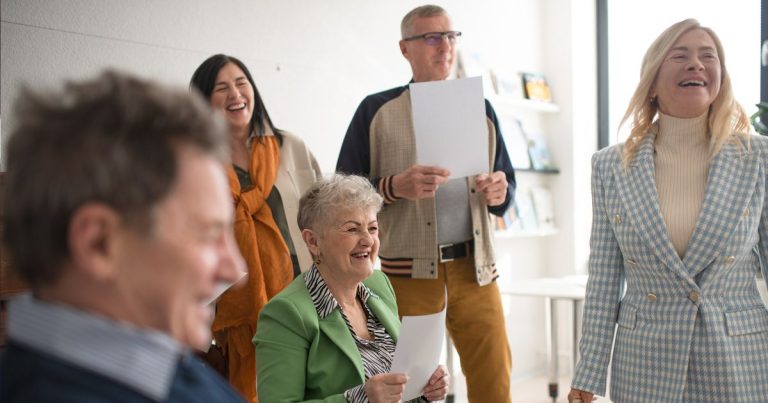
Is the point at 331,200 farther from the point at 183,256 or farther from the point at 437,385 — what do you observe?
the point at 183,256

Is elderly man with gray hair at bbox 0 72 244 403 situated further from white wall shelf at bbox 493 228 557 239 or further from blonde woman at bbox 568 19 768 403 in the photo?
white wall shelf at bbox 493 228 557 239

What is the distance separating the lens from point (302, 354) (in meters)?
1.74

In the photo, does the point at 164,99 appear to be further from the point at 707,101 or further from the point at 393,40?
the point at 393,40

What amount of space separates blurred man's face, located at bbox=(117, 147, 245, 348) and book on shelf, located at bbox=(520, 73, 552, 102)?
4.58 metres

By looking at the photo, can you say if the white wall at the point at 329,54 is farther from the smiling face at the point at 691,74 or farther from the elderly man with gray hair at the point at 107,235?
the smiling face at the point at 691,74

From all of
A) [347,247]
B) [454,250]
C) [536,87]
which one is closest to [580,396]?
[347,247]

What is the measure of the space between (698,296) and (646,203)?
0.25 metres

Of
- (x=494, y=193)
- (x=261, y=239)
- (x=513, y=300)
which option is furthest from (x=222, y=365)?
(x=513, y=300)

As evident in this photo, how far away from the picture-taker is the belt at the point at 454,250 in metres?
2.57

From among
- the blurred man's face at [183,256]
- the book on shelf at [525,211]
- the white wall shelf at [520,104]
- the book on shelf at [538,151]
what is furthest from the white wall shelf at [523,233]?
the blurred man's face at [183,256]

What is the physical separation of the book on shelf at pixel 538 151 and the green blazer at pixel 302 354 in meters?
3.51

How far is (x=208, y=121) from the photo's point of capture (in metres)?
0.72

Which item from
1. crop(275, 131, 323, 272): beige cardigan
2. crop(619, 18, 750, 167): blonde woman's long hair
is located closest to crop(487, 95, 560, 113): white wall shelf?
crop(275, 131, 323, 272): beige cardigan

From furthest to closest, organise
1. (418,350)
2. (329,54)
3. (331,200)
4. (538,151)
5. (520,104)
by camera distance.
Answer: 1. (538,151)
2. (520,104)
3. (329,54)
4. (331,200)
5. (418,350)
